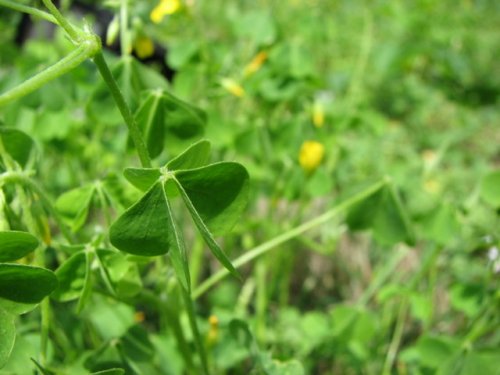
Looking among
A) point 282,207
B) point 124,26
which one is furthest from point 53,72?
point 282,207

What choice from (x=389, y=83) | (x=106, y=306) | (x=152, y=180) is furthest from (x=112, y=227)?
(x=389, y=83)

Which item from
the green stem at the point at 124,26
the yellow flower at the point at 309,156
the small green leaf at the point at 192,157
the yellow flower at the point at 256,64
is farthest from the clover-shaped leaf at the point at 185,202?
the yellow flower at the point at 256,64

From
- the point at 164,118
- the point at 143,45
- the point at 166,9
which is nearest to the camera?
the point at 164,118

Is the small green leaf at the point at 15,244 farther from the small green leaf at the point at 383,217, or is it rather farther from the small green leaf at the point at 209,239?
the small green leaf at the point at 383,217

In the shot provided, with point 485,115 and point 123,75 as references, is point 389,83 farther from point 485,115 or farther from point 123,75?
point 123,75

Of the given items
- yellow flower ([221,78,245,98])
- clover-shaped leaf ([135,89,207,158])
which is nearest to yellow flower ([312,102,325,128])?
yellow flower ([221,78,245,98])

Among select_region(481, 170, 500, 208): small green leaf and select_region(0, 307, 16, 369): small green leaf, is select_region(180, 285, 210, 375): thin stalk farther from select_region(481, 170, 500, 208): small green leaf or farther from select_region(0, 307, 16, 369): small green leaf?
select_region(481, 170, 500, 208): small green leaf

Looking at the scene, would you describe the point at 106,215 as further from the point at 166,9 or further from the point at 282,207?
the point at 282,207
